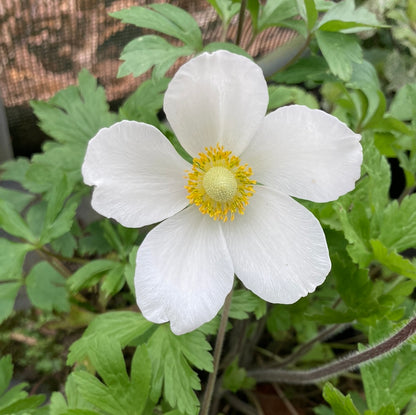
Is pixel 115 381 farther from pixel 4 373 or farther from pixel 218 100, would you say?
pixel 218 100

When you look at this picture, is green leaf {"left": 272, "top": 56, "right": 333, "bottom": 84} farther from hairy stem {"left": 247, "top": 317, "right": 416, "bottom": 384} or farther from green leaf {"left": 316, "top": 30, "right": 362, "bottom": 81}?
hairy stem {"left": 247, "top": 317, "right": 416, "bottom": 384}

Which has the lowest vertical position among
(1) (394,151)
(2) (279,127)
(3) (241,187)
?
(1) (394,151)

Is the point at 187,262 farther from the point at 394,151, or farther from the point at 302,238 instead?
the point at 394,151

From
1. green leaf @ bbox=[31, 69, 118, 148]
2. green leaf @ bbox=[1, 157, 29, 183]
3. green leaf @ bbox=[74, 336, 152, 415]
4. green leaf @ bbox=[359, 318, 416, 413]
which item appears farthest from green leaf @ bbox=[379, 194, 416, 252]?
green leaf @ bbox=[1, 157, 29, 183]

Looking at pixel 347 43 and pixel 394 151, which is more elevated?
pixel 347 43

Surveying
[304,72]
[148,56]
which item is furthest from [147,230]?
[304,72]

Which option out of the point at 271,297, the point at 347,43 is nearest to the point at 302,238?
the point at 271,297

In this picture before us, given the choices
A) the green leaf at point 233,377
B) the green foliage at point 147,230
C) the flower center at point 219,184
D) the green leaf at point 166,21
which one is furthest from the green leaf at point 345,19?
the green leaf at point 233,377
